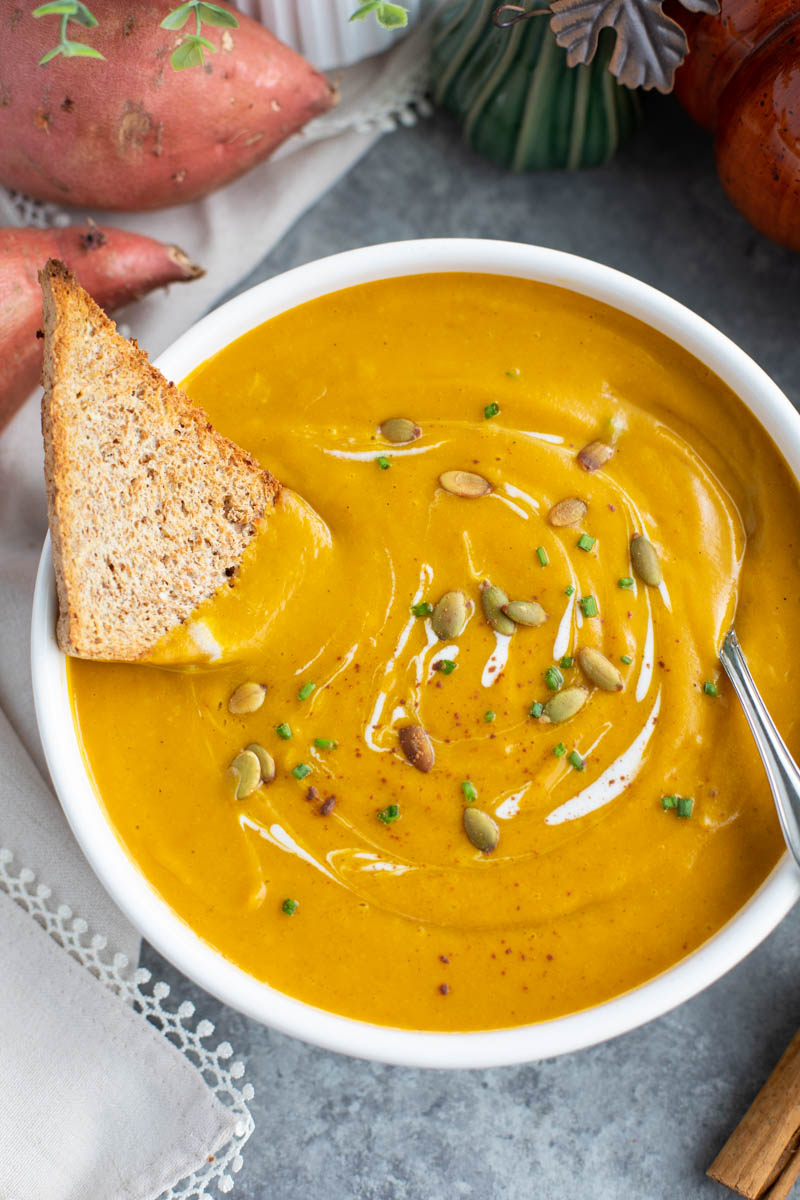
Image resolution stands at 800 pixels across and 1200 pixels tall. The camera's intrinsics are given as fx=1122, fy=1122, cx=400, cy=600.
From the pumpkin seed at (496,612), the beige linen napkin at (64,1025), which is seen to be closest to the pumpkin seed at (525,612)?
the pumpkin seed at (496,612)

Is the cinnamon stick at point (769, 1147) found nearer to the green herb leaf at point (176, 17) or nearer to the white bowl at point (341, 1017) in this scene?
the white bowl at point (341, 1017)

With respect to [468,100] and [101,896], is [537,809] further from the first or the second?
[468,100]

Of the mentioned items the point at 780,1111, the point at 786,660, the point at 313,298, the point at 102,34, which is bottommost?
the point at 780,1111

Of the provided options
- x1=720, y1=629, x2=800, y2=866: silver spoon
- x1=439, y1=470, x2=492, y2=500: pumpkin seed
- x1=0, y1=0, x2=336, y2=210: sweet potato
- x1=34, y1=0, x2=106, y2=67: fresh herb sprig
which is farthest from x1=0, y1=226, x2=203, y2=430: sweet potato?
x1=720, y1=629, x2=800, y2=866: silver spoon

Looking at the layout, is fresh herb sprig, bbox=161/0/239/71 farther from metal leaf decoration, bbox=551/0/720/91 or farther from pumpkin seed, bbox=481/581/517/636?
pumpkin seed, bbox=481/581/517/636

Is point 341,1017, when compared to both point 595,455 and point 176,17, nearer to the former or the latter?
point 595,455

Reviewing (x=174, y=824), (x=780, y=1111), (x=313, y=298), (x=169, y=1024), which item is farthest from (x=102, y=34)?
(x=780, y=1111)
